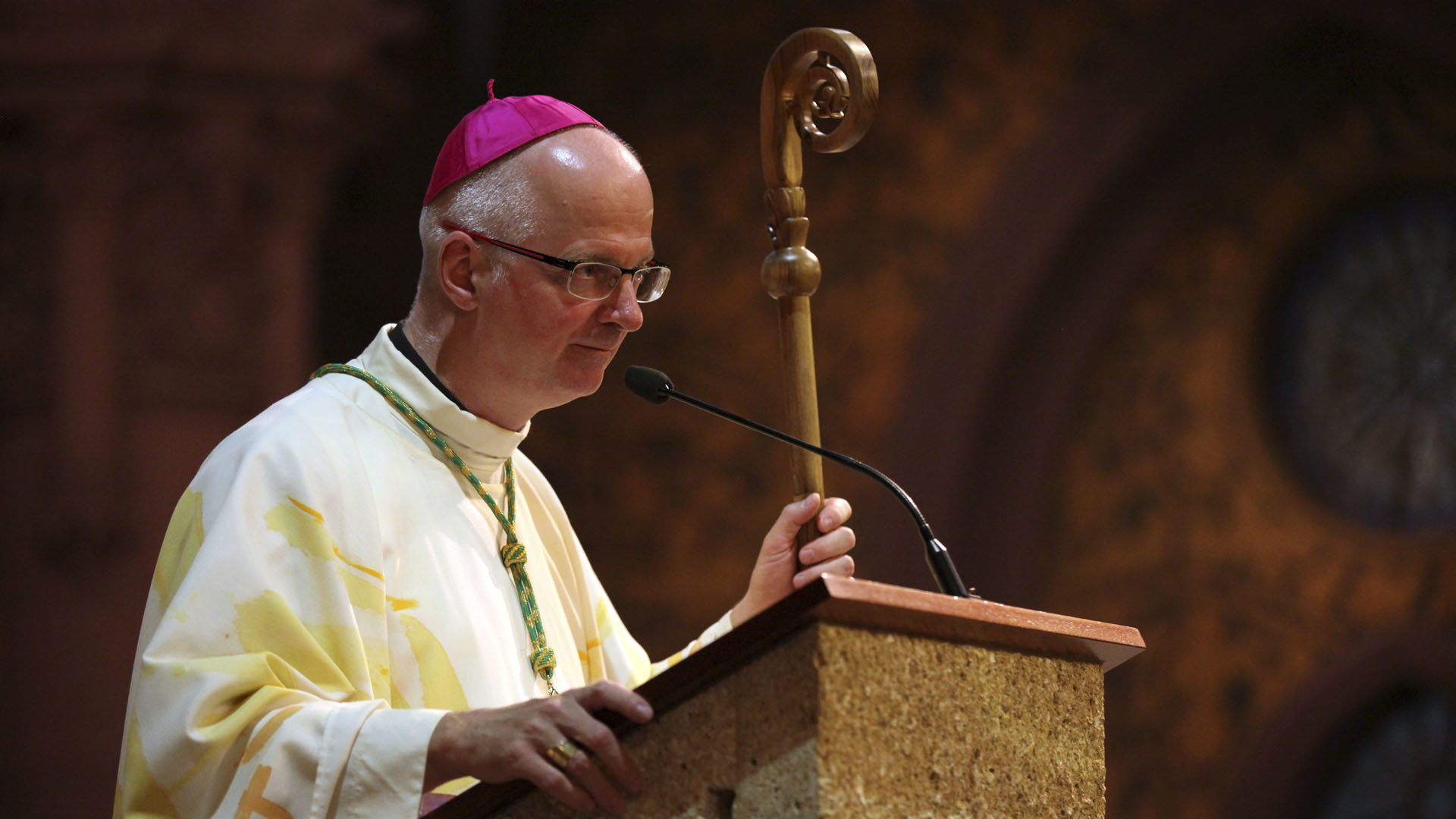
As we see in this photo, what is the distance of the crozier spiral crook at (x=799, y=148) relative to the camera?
2.28 meters

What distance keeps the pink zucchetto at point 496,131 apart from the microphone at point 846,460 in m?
0.54

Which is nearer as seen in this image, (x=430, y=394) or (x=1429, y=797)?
(x=430, y=394)

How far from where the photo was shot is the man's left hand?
2334mm

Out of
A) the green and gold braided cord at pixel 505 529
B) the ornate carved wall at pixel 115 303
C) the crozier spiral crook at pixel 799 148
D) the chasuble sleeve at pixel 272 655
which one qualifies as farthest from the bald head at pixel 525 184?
the ornate carved wall at pixel 115 303

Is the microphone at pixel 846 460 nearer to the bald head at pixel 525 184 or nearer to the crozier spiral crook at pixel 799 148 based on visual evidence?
the crozier spiral crook at pixel 799 148

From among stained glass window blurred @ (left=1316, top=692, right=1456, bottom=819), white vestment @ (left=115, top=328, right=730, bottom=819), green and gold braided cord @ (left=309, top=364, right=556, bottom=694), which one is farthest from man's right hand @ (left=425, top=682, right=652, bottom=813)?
stained glass window blurred @ (left=1316, top=692, right=1456, bottom=819)

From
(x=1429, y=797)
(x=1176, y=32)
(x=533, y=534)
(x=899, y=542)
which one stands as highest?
(x=1176, y=32)

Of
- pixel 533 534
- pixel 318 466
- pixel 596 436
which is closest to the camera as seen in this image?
pixel 318 466

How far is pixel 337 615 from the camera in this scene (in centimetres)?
208

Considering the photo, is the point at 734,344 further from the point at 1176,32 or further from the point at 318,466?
the point at 318,466

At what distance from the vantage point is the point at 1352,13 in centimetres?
456

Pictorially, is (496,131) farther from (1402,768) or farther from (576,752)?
(1402,768)

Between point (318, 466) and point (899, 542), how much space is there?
9.99ft

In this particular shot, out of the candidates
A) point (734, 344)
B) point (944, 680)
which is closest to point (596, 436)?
point (734, 344)
